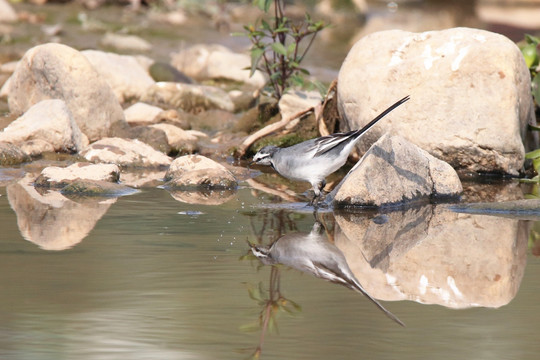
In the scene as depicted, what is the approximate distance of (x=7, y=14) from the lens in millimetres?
18047

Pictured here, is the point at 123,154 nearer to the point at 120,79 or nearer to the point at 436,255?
the point at 120,79

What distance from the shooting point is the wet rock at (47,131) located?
991cm

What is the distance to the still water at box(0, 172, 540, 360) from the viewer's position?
4.11m

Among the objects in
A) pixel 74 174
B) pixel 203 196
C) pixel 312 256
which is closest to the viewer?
pixel 312 256

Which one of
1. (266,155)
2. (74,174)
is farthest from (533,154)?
(74,174)

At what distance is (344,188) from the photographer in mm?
7594

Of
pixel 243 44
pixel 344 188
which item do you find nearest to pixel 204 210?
pixel 344 188

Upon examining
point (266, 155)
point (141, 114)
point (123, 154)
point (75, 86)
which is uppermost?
point (266, 155)

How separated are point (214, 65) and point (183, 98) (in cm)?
311

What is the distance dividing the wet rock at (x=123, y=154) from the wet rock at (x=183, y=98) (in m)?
2.87

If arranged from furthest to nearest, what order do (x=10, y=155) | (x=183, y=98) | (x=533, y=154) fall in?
1. (x=183, y=98)
2. (x=10, y=155)
3. (x=533, y=154)

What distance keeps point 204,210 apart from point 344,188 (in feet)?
3.55

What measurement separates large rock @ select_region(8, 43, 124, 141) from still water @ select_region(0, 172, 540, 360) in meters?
3.16

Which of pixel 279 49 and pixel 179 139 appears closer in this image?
Result: pixel 279 49
